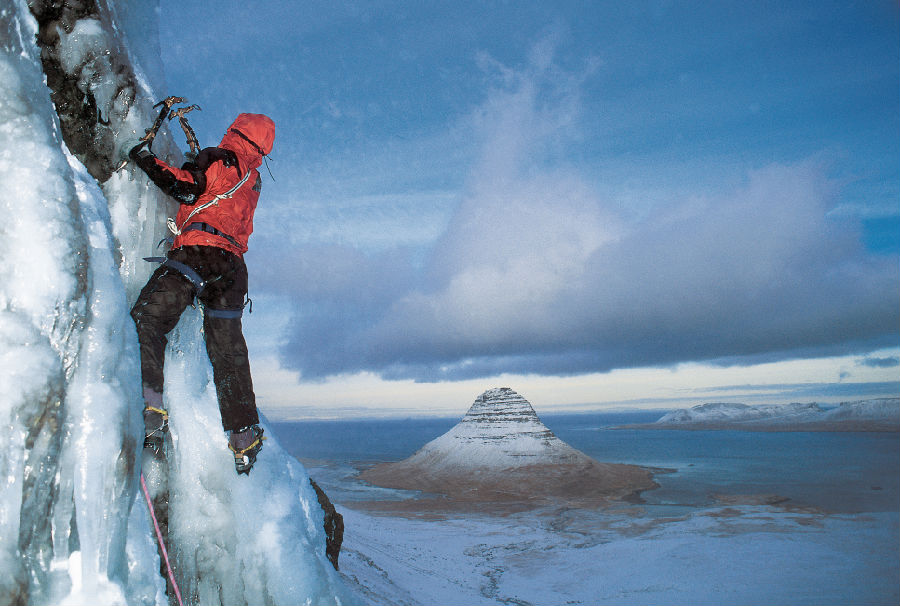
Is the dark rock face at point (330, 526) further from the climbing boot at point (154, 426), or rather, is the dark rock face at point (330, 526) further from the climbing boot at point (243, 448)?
the climbing boot at point (154, 426)

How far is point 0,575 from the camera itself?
238cm

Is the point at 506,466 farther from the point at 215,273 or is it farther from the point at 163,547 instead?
the point at 215,273

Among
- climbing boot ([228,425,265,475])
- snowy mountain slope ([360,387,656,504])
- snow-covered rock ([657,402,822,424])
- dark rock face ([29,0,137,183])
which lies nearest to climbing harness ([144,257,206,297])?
dark rock face ([29,0,137,183])

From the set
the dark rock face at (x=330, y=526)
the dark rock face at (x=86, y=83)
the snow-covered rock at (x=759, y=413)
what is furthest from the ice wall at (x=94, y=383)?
the snow-covered rock at (x=759, y=413)

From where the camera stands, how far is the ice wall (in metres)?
2.63

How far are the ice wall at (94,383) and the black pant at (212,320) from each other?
0.16m

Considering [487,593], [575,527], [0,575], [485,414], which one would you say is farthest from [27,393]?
[485,414]

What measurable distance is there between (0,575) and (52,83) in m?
3.27

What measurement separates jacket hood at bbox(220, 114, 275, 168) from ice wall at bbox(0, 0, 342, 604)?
30.3 inches

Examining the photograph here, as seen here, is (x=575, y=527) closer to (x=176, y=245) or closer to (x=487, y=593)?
(x=487, y=593)

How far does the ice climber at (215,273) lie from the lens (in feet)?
11.8

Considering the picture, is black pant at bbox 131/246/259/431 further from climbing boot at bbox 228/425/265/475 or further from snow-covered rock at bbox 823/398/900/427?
snow-covered rock at bbox 823/398/900/427

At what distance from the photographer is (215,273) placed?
3955 mm

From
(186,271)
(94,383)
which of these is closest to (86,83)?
(186,271)
